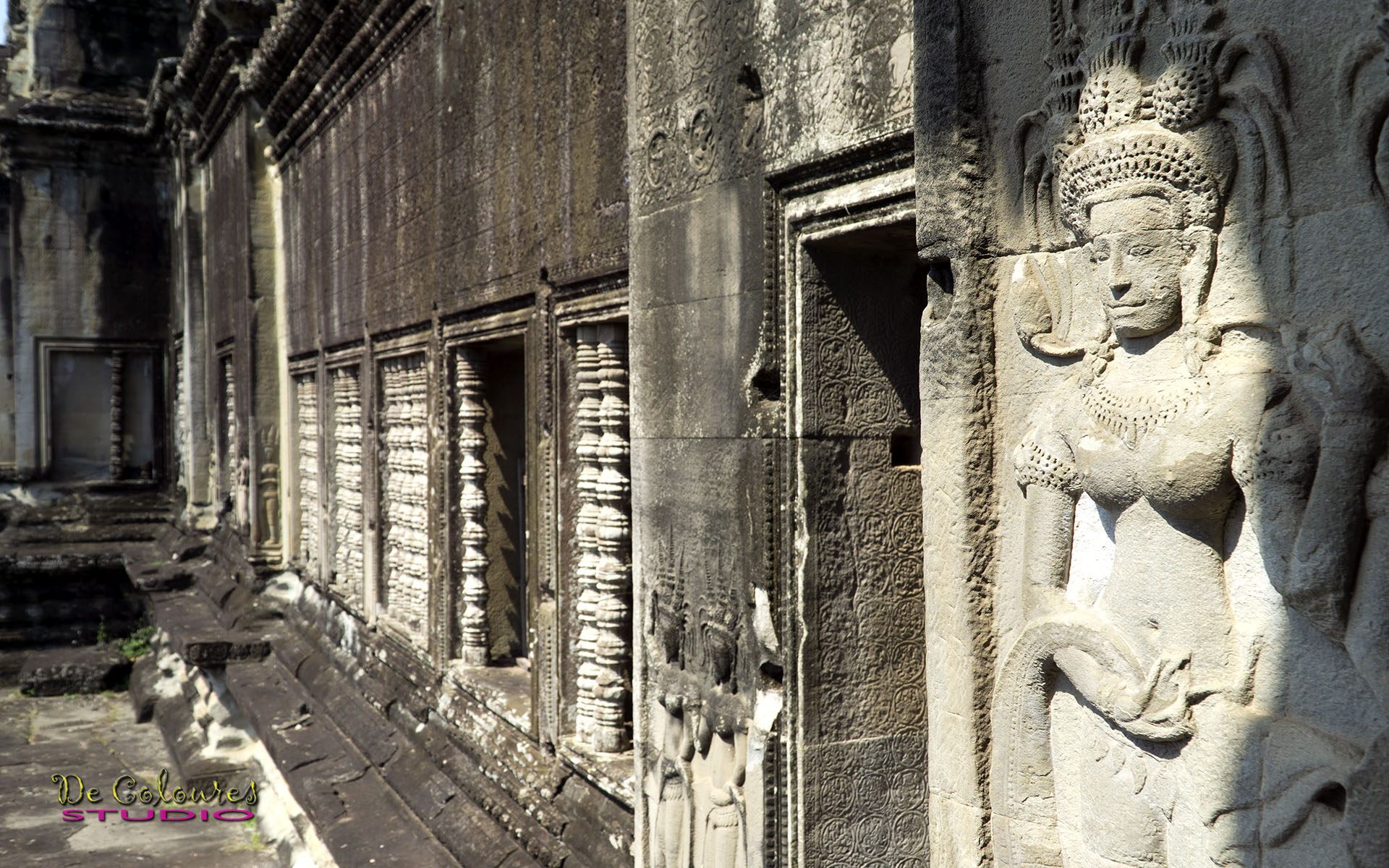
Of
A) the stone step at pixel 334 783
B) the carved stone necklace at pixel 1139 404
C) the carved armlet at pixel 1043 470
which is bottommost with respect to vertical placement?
the stone step at pixel 334 783

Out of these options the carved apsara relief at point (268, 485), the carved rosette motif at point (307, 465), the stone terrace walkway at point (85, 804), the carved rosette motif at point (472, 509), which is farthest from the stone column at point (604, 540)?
the carved apsara relief at point (268, 485)

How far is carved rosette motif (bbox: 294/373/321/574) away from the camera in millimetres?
10672

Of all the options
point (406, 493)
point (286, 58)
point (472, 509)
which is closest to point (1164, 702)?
point (472, 509)

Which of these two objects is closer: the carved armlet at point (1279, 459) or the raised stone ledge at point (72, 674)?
the carved armlet at point (1279, 459)

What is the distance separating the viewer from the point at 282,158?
1137cm

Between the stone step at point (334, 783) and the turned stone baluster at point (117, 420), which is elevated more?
the turned stone baluster at point (117, 420)

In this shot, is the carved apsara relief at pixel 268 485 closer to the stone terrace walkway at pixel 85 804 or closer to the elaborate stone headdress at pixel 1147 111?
the stone terrace walkway at pixel 85 804

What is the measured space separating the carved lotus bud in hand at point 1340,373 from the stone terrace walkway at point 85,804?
6975 mm

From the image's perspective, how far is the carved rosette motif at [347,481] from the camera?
9281 millimetres

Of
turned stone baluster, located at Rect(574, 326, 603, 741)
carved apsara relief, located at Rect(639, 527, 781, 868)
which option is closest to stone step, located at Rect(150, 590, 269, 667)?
turned stone baluster, located at Rect(574, 326, 603, 741)

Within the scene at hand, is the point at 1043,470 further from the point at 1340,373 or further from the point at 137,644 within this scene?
the point at 137,644

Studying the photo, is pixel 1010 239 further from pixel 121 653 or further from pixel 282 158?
pixel 121 653

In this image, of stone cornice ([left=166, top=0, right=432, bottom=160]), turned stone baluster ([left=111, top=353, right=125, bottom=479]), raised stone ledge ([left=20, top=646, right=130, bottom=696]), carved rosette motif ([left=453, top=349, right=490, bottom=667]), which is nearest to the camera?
carved rosette motif ([left=453, top=349, right=490, bottom=667])

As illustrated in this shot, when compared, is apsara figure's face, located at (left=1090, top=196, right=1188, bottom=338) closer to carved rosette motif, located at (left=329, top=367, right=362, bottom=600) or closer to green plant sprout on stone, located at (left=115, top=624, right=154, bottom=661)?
carved rosette motif, located at (left=329, top=367, right=362, bottom=600)
